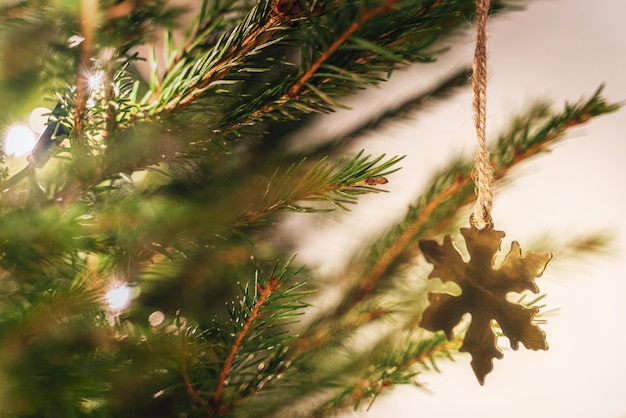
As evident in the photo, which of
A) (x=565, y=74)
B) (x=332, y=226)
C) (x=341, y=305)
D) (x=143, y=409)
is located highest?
(x=565, y=74)

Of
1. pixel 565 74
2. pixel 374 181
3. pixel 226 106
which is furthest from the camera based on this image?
pixel 565 74

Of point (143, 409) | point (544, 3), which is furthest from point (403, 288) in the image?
point (544, 3)

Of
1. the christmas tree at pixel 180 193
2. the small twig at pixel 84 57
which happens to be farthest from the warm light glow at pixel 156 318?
the small twig at pixel 84 57

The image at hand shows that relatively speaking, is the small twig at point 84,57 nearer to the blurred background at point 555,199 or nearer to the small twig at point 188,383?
the small twig at point 188,383

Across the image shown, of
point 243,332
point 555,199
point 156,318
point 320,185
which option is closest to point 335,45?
point 320,185

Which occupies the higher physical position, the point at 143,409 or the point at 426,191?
the point at 426,191

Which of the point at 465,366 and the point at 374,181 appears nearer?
the point at 374,181

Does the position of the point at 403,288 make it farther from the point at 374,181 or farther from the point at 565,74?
the point at 565,74

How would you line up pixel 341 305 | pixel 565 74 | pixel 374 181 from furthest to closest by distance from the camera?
pixel 565 74 < pixel 341 305 < pixel 374 181

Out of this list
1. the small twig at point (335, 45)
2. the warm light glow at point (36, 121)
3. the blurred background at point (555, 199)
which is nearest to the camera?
the small twig at point (335, 45)
